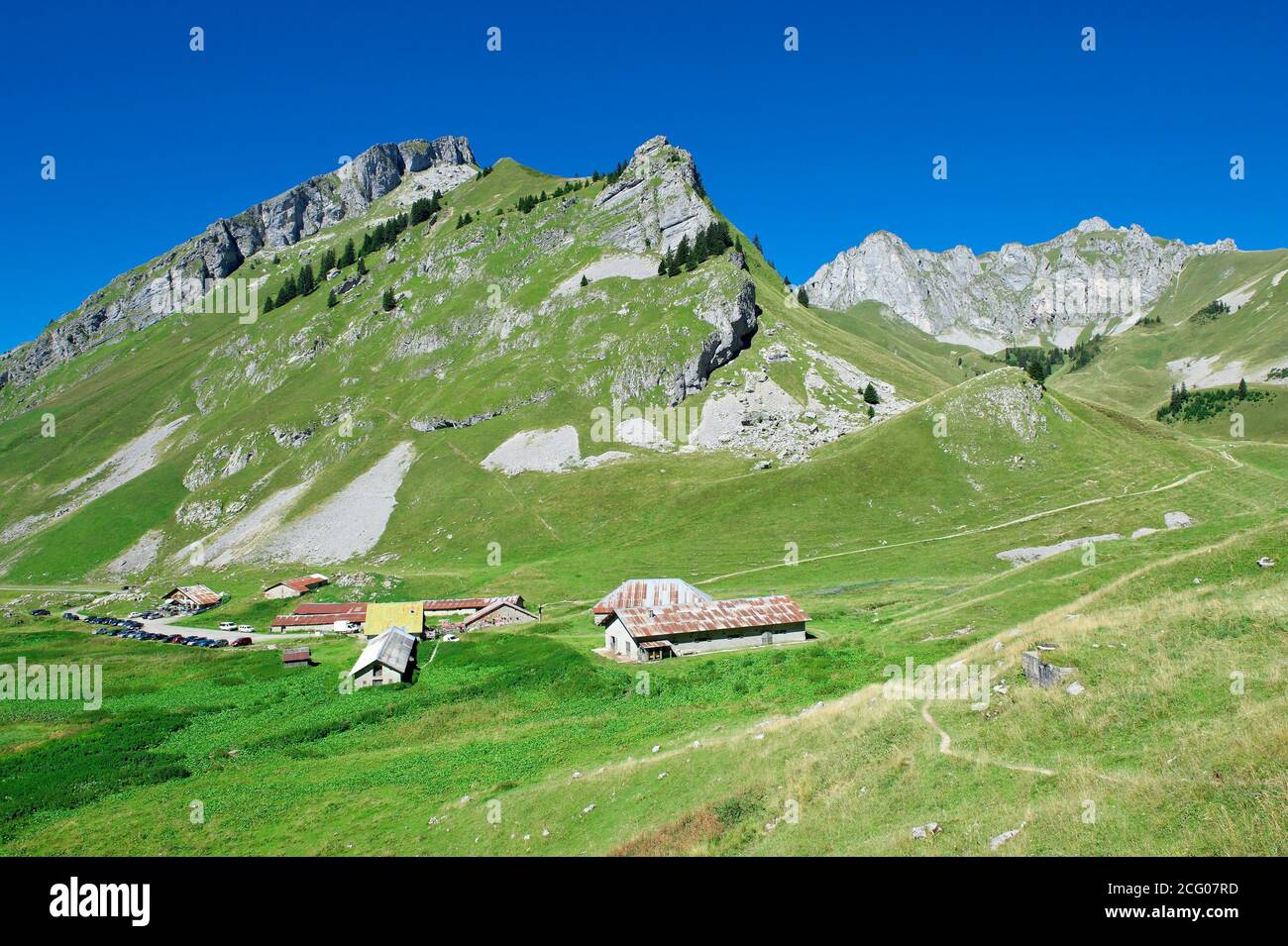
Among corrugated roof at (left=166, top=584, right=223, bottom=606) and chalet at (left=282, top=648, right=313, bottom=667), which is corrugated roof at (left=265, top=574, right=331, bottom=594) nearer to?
corrugated roof at (left=166, top=584, right=223, bottom=606)

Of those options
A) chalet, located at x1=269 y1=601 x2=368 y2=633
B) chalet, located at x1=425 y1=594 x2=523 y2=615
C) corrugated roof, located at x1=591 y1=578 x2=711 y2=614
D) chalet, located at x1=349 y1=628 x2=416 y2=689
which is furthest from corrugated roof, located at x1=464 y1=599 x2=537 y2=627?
chalet, located at x1=349 y1=628 x2=416 y2=689

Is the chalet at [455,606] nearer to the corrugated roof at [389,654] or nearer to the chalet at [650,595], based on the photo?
the chalet at [650,595]

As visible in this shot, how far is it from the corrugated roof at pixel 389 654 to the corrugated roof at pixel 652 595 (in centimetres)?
2067

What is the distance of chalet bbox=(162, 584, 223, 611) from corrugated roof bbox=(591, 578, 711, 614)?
78.3m


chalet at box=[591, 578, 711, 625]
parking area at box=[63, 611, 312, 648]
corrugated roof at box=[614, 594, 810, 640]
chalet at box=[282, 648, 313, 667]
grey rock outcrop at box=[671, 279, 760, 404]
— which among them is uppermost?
grey rock outcrop at box=[671, 279, 760, 404]

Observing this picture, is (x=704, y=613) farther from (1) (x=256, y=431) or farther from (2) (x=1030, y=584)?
(1) (x=256, y=431)

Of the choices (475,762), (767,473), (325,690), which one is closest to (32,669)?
(325,690)

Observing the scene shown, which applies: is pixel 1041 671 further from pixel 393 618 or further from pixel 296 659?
pixel 393 618

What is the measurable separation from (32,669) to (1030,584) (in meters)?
97.3

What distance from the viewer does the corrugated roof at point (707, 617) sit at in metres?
57.3

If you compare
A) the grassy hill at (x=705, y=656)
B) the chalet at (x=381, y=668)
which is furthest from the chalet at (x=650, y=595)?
the chalet at (x=381, y=668)

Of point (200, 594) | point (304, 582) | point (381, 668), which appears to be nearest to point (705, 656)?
point (381, 668)

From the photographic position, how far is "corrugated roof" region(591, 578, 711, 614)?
71188mm
